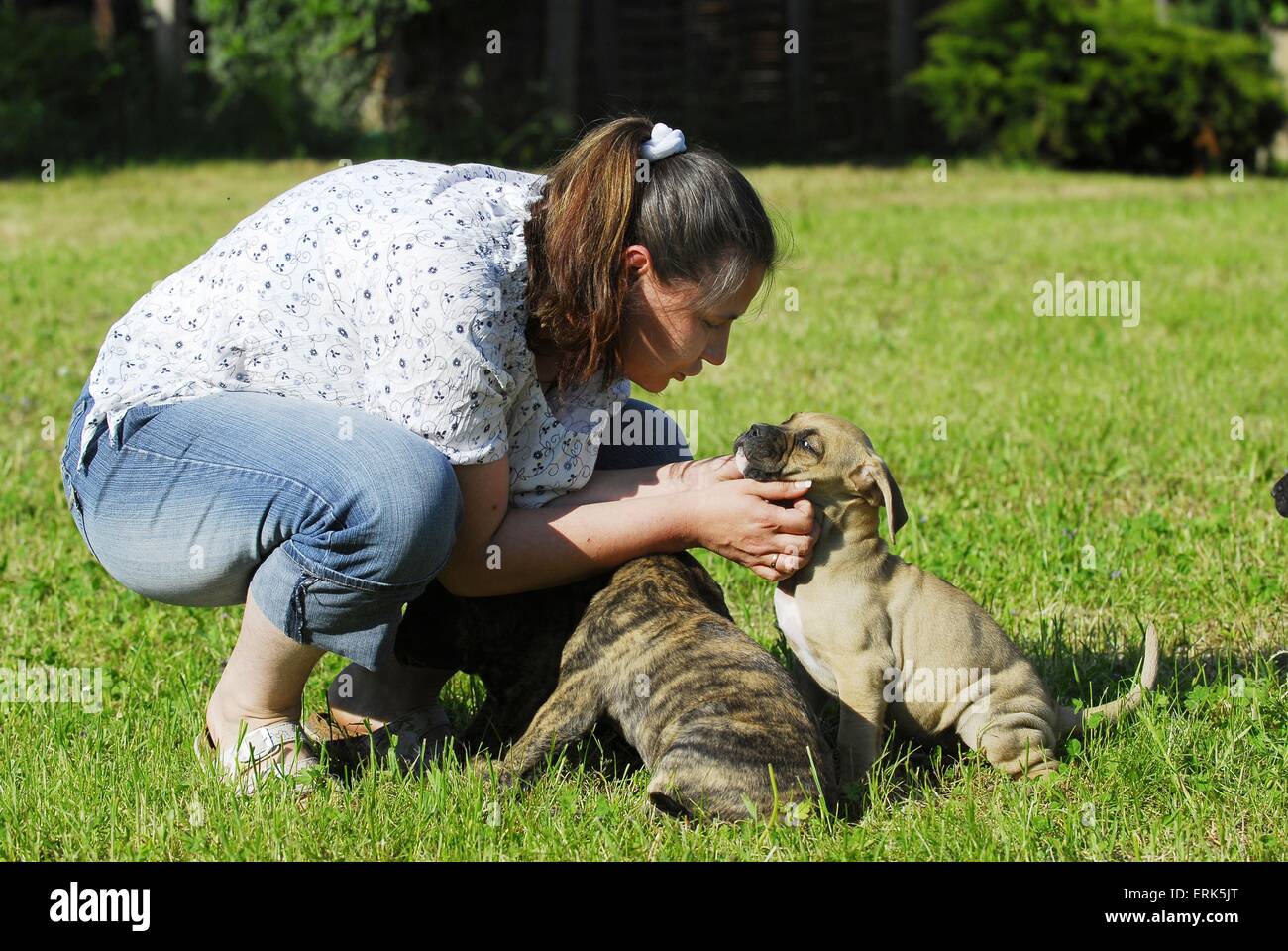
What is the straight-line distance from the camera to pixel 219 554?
10.6 feet

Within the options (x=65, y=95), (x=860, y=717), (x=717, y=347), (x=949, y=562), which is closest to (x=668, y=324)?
(x=717, y=347)

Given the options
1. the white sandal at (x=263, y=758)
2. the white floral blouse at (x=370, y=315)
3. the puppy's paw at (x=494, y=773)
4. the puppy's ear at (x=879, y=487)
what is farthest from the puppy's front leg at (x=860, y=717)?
the white sandal at (x=263, y=758)

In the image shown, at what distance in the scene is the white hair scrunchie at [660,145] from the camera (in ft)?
10.6

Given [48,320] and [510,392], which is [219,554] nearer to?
[510,392]

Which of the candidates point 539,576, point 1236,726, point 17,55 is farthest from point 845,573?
point 17,55

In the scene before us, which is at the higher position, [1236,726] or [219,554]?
[219,554]

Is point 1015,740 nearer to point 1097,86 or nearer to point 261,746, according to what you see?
point 261,746

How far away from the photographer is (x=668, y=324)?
331 cm

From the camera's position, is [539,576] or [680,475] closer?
[539,576]

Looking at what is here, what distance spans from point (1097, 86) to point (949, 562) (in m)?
13.6
